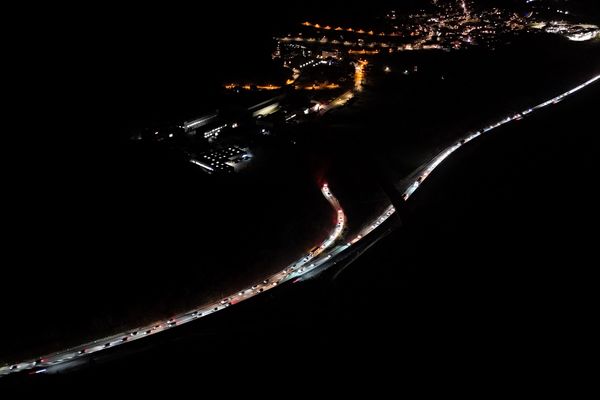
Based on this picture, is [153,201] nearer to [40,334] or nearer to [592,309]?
[40,334]

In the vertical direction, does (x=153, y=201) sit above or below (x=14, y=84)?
below

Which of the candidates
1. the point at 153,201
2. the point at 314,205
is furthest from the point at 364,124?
the point at 153,201

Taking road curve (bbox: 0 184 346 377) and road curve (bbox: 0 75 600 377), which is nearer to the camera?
road curve (bbox: 0 184 346 377)

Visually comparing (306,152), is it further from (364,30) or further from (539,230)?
(364,30)

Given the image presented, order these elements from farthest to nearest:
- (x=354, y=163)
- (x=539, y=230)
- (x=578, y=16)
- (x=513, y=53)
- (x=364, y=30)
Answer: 1. (x=578, y=16)
2. (x=364, y=30)
3. (x=513, y=53)
4. (x=354, y=163)
5. (x=539, y=230)

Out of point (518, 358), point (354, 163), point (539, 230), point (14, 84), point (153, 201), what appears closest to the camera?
point (518, 358)

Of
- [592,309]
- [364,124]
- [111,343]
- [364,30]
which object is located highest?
[364,30]

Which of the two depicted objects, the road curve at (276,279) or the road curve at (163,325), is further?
the road curve at (276,279)

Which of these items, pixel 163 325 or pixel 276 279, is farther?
pixel 276 279

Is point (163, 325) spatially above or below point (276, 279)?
above

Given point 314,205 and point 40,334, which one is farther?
point 314,205
